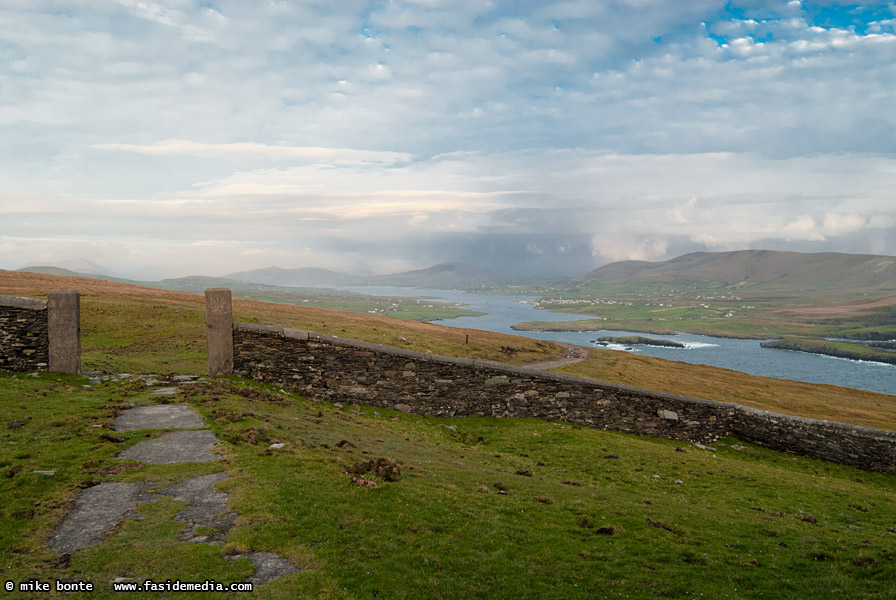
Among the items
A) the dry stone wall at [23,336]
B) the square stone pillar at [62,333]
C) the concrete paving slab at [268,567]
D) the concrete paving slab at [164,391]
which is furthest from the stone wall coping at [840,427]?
the dry stone wall at [23,336]

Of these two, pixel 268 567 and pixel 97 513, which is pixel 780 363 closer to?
pixel 268 567

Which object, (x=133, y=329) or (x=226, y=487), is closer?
(x=226, y=487)

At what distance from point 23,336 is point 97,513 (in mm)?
14772

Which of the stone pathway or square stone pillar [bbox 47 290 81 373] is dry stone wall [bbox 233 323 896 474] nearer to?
square stone pillar [bbox 47 290 81 373]

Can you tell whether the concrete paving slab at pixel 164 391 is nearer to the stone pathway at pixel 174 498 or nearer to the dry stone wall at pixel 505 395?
the dry stone wall at pixel 505 395

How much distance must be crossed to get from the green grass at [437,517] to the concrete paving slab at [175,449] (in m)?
0.36

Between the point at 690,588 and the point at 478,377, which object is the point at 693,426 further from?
the point at 690,588

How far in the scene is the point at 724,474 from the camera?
1633cm

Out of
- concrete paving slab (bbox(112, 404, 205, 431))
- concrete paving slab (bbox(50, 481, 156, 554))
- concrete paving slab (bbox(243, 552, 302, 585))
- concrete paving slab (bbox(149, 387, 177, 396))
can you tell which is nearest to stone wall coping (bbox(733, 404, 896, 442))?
concrete paving slab (bbox(243, 552, 302, 585))

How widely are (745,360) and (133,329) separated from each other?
137m

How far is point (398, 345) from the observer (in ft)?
145

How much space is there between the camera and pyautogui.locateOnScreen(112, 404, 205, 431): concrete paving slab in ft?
42.8

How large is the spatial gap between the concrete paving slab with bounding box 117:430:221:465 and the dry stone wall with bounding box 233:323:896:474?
7891 millimetres

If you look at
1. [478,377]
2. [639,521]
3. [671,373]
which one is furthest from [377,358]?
[671,373]
